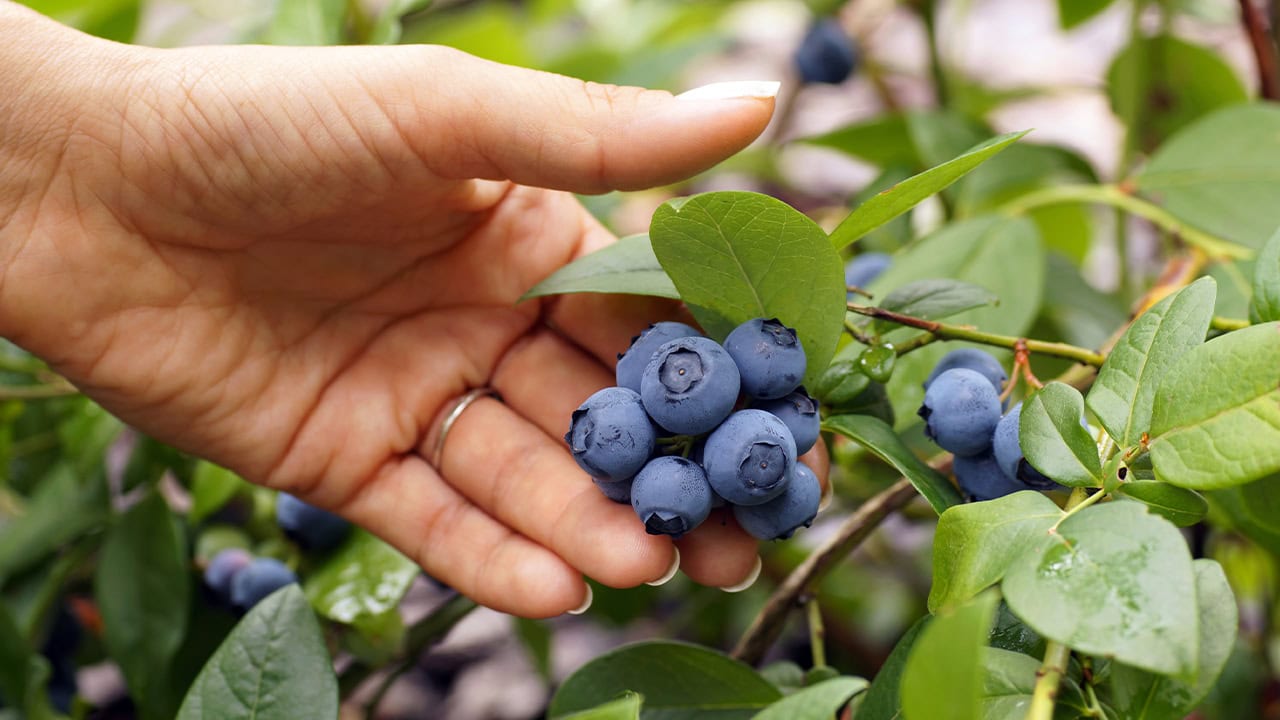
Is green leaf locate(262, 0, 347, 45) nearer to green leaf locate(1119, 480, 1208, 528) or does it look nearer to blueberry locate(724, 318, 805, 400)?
blueberry locate(724, 318, 805, 400)

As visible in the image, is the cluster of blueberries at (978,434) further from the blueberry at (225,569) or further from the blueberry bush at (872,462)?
the blueberry at (225,569)

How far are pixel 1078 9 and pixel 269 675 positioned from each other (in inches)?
61.6

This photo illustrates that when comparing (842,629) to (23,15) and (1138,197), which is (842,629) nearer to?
(1138,197)

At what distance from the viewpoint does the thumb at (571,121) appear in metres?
0.81

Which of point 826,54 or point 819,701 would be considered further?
point 826,54

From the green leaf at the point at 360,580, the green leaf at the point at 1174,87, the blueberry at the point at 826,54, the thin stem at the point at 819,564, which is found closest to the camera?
the thin stem at the point at 819,564

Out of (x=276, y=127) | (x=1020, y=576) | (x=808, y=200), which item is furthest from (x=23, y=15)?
(x=808, y=200)

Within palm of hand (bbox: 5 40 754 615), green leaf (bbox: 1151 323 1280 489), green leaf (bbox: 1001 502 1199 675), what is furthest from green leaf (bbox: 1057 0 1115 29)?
green leaf (bbox: 1001 502 1199 675)

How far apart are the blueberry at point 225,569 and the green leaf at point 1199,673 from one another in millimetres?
972

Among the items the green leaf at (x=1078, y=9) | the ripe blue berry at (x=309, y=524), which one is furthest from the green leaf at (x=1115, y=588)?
the green leaf at (x=1078, y=9)

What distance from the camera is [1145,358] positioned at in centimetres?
67

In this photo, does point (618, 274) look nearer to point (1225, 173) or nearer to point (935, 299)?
point (935, 299)

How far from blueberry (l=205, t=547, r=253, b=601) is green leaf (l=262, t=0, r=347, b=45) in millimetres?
626

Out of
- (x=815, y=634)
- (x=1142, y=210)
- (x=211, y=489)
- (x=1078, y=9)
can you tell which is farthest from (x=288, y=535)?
(x=1078, y=9)
